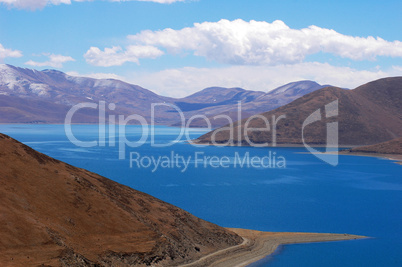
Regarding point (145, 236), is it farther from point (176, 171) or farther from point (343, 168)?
point (343, 168)

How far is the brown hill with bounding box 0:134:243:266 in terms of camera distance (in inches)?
1451

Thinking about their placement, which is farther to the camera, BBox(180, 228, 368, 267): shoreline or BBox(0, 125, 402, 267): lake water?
BBox(0, 125, 402, 267): lake water

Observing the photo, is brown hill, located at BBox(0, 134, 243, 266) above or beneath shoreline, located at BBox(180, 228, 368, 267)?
above

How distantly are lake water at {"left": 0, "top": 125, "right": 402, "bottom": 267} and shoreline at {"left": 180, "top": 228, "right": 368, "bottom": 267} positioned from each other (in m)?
1.42

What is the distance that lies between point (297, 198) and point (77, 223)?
200ft

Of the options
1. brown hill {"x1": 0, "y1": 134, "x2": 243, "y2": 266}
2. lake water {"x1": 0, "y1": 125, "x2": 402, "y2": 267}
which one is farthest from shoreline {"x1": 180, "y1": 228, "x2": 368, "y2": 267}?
lake water {"x1": 0, "y1": 125, "x2": 402, "y2": 267}

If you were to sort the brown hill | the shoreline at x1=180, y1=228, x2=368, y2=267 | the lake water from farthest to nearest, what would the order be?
the lake water < the shoreline at x1=180, y1=228, x2=368, y2=267 < the brown hill

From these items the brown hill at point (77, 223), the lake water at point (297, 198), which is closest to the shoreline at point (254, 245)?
the brown hill at point (77, 223)

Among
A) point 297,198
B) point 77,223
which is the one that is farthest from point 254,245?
point 297,198

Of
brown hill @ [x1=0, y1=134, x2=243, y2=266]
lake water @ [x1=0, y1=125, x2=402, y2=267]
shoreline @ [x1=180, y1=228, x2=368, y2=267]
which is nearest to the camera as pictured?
brown hill @ [x1=0, y1=134, x2=243, y2=266]

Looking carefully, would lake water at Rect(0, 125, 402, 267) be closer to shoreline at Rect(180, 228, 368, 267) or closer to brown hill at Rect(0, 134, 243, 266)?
shoreline at Rect(180, 228, 368, 267)

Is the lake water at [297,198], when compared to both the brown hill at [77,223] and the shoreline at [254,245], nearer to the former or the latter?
the shoreline at [254,245]

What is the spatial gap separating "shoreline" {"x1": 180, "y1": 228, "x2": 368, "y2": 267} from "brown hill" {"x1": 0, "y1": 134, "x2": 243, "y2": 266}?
48.7 inches

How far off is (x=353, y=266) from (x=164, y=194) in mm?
48475
